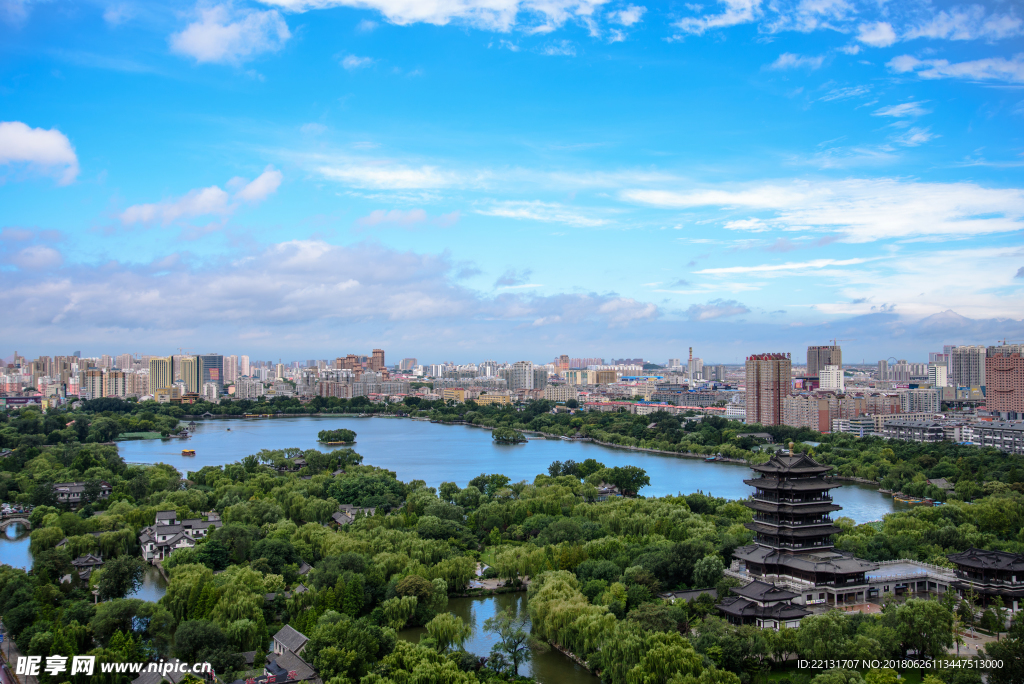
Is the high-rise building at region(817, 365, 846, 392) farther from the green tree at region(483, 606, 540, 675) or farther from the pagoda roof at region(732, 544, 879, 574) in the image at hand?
the green tree at region(483, 606, 540, 675)

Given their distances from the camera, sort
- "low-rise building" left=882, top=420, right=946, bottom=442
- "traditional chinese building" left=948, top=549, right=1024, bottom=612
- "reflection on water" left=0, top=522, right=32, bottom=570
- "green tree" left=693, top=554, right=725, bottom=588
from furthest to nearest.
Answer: "low-rise building" left=882, top=420, right=946, bottom=442 → "reflection on water" left=0, top=522, right=32, bottom=570 → "green tree" left=693, top=554, right=725, bottom=588 → "traditional chinese building" left=948, top=549, right=1024, bottom=612

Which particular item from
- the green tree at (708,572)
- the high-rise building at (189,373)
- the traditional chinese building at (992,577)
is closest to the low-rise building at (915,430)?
the traditional chinese building at (992,577)

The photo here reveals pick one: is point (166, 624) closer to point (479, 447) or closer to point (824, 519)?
point (824, 519)

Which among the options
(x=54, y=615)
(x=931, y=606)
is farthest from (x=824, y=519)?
(x=54, y=615)

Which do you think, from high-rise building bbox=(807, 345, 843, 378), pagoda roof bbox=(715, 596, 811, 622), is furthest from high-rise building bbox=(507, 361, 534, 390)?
pagoda roof bbox=(715, 596, 811, 622)

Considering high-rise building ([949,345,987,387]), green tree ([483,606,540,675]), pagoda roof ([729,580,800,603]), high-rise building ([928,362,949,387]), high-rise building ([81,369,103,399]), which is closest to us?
green tree ([483,606,540,675])

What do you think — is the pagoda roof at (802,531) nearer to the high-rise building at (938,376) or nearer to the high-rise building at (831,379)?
the high-rise building at (831,379)
